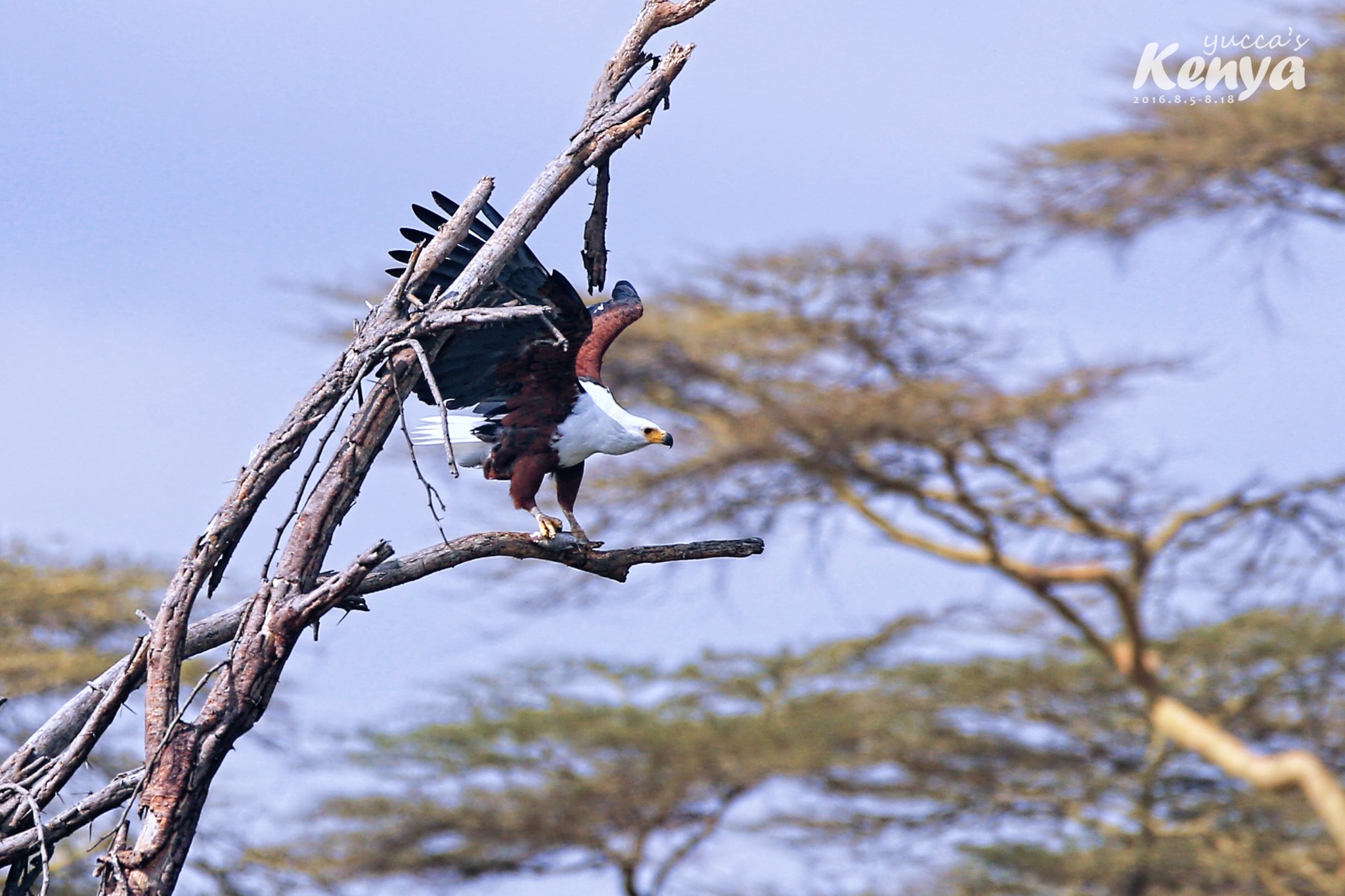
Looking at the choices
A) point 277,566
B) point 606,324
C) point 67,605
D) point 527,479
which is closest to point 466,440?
point 527,479

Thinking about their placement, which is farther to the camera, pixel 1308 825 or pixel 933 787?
pixel 933 787

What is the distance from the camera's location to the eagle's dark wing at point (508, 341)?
3701 millimetres

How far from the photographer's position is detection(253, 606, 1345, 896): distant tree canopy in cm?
1491

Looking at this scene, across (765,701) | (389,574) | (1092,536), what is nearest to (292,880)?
(765,701)

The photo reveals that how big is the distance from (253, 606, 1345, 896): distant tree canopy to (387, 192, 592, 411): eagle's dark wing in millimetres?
11300

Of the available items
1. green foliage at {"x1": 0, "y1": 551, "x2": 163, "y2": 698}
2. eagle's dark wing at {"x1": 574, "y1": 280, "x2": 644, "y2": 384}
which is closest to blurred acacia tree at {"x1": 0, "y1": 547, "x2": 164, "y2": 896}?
green foliage at {"x1": 0, "y1": 551, "x2": 163, "y2": 698}

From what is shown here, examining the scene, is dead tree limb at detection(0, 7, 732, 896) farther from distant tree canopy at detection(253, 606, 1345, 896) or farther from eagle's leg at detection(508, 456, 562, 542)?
distant tree canopy at detection(253, 606, 1345, 896)

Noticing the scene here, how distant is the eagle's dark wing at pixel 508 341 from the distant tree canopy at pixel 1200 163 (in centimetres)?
1096

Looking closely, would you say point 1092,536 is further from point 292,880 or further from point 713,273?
point 292,880

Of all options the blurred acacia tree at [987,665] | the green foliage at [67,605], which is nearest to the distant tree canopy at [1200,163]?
the blurred acacia tree at [987,665]

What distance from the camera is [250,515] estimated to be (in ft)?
10.2

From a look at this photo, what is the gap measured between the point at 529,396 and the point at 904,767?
12.6 metres

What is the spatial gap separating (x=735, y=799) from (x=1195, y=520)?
5.47 m

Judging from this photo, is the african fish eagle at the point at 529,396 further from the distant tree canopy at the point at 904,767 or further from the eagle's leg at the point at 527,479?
the distant tree canopy at the point at 904,767
